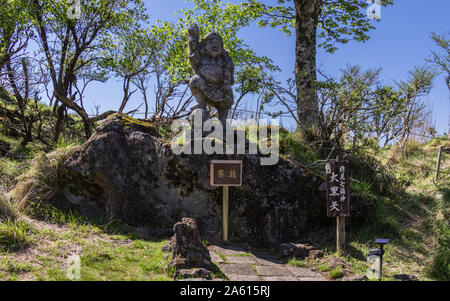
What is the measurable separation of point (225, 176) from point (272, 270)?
74.6 inches

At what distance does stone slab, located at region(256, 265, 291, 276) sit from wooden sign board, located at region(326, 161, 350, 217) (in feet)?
4.61

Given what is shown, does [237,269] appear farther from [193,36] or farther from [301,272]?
[193,36]

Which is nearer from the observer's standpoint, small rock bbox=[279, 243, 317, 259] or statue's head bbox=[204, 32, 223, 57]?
small rock bbox=[279, 243, 317, 259]

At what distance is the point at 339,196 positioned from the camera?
5.87 meters

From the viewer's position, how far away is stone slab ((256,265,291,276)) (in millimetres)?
4817

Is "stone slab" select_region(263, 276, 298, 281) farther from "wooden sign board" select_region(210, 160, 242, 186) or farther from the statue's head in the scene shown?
the statue's head

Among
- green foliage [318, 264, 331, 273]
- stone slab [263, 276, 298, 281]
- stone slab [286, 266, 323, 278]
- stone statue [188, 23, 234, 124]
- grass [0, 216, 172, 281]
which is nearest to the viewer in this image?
grass [0, 216, 172, 281]

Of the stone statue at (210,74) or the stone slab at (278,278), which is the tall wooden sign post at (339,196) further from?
the stone statue at (210,74)

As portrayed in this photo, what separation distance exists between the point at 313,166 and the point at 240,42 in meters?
9.36

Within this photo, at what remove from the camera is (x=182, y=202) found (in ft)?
21.8

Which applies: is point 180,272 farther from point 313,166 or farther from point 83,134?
point 83,134

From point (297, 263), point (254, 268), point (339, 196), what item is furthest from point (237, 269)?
point (339, 196)

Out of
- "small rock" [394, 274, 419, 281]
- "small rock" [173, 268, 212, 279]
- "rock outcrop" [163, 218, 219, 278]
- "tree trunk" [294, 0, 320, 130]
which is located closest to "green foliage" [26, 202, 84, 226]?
"rock outcrop" [163, 218, 219, 278]

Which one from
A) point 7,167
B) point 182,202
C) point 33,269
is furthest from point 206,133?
point 7,167
